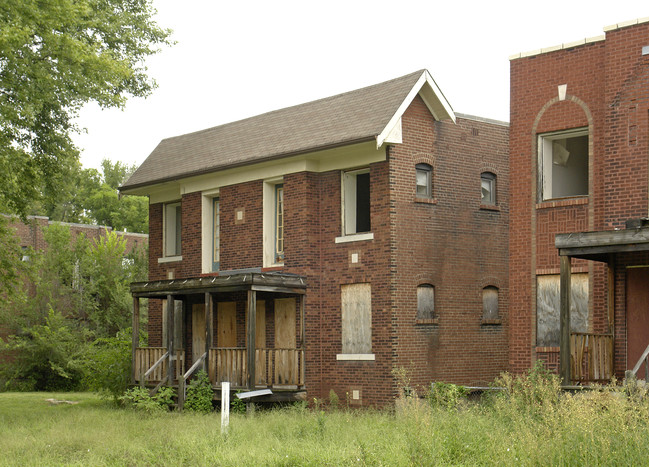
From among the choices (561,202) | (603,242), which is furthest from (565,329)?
(561,202)

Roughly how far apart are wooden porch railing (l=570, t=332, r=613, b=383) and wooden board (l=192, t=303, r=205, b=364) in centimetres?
1279

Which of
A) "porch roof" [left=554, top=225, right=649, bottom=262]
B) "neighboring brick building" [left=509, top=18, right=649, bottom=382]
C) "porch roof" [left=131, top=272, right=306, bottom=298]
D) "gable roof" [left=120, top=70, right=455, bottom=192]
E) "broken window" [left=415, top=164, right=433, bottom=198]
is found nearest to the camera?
"porch roof" [left=554, top=225, right=649, bottom=262]

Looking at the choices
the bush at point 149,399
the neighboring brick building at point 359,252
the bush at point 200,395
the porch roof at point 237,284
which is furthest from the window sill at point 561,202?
the bush at point 149,399

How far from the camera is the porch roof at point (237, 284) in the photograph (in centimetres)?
2302

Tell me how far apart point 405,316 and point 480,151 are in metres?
5.49

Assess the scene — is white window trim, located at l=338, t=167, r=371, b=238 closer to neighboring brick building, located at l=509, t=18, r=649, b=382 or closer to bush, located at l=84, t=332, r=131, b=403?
neighboring brick building, located at l=509, t=18, r=649, b=382

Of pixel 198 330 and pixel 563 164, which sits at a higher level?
pixel 563 164

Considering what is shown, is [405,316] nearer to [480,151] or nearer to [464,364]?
[464,364]

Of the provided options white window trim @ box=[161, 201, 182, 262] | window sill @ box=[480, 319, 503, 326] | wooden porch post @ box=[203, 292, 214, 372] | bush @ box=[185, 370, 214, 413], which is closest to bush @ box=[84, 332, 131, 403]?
white window trim @ box=[161, 201, 182, 262]

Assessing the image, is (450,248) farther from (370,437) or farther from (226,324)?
(370,437)

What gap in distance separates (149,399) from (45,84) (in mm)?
8320

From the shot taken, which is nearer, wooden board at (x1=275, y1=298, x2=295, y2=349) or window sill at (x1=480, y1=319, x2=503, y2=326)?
wooden board at (x1=275, y1=298, x2=295, y2=349)

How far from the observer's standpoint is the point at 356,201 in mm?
24422

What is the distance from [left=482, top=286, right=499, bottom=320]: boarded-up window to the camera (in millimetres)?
25219
